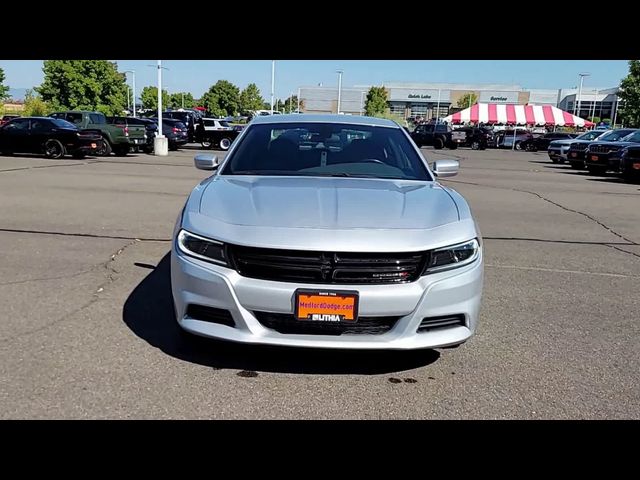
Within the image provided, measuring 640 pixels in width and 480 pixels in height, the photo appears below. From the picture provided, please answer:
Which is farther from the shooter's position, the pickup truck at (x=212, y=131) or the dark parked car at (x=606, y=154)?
the pickup truck at (x=212, y=131)

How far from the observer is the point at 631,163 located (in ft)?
59.5

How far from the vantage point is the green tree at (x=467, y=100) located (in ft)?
337

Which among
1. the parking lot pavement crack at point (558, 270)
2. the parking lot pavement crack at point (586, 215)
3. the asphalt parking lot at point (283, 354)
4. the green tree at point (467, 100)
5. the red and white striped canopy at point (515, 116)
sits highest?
the green tree at point (467, 100)


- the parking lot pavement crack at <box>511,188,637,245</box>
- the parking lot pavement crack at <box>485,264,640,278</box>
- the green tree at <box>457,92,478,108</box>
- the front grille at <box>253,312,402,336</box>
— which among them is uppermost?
the green tree at <box>457,92,478,108</box>

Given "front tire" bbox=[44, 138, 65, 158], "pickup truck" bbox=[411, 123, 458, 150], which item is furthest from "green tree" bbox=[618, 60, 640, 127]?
"front tire" bbox=[44, 138, 65, 158]

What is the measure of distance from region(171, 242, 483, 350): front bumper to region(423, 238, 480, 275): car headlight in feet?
0.14

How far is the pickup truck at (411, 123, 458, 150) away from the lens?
4359 cm

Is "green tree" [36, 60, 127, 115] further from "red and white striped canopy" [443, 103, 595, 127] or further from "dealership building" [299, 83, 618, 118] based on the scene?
"dealership building" [299, 83, 618, 118]

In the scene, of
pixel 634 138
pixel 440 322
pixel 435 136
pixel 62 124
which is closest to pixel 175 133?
pixel 62 124

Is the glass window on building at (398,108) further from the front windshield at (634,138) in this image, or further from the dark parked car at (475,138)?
the front windshield at (634,138)

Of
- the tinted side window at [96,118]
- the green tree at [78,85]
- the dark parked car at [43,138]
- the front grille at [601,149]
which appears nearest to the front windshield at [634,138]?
the front grille at [601,149]

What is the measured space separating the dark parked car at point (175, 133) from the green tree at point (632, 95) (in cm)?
4356
